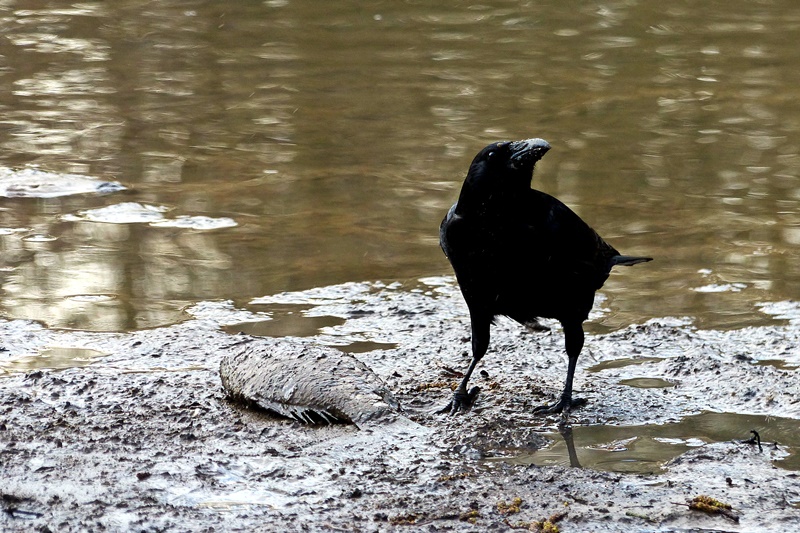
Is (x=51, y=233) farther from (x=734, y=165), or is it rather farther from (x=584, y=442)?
(x=734, y=165)

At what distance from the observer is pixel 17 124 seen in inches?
419

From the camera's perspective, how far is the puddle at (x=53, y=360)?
5.52 metres

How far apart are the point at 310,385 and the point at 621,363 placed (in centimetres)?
163

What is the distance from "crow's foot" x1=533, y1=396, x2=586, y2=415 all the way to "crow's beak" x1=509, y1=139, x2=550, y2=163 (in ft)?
3.55

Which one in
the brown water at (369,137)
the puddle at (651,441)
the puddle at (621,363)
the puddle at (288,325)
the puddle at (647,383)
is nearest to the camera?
the puddle at (651,441)

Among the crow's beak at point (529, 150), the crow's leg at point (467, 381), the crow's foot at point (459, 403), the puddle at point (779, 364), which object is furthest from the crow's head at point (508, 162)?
the puddle at point (779, 364)

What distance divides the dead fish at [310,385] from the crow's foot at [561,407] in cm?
62

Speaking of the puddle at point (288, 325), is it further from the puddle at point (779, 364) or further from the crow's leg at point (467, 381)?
the puddle at point (779, 364)

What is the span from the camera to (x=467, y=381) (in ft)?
Result: 17.1

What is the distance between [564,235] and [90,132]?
21.4 ft

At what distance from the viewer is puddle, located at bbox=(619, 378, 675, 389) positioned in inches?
210

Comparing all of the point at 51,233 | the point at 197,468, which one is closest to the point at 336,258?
the point at 51,233

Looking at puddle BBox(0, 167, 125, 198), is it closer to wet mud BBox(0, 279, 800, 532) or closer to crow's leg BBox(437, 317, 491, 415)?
wet mud BBox(0, 279, 800, 532)

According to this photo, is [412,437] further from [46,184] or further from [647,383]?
[46,184]
